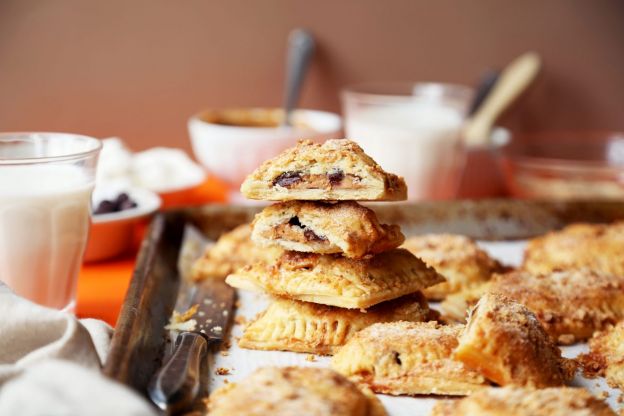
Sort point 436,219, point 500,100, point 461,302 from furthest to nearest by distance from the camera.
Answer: point 500,100 < point 436,219 < point 461,302

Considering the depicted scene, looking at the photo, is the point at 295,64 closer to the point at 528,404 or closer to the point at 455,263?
the point at 455,263

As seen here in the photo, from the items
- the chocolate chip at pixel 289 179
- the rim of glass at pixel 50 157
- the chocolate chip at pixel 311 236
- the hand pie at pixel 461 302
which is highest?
the chocolate chip at pixel 289 179

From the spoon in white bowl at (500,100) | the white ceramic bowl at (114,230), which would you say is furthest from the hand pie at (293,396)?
the spoon in white bowl at (500,100)

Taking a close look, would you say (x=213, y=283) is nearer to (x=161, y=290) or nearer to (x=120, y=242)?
(x=161, y=290)

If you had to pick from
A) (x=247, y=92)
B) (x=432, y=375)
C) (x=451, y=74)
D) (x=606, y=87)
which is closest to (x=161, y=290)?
(x=432, y=375)

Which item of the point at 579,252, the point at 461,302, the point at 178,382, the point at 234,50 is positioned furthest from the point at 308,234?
the point at 234,50

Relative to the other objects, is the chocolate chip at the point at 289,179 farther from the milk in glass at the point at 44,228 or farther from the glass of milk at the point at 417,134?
the glass of milk at the point at 417,134

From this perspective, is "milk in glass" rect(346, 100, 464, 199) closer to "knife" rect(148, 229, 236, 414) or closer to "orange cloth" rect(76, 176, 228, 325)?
"orange cloth" rect(76, 176, 228, 325)
